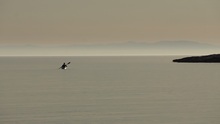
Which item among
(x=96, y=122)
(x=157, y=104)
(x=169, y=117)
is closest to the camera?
(x=96, y=122)

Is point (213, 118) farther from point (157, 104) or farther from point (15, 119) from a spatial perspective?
point (15, 119)

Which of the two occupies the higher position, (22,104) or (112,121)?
(22,104)

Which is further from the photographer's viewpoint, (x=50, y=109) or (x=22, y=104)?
(x=22, y=104)

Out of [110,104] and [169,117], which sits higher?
[110,104]

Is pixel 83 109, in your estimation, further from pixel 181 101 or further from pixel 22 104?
pixel 181 101

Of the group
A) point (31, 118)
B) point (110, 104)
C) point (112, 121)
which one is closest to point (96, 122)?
point (112, 121)

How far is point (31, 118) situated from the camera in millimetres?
37656

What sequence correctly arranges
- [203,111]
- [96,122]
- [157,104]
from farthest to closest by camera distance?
[157,104] < [203,111] < [96,122]

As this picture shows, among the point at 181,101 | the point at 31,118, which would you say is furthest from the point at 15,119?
the point at 181,101

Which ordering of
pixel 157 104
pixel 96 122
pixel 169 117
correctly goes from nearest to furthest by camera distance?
pixel 96 122 < pixel 169 117 < pixel 157 104

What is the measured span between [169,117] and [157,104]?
903 cm

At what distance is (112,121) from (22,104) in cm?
1359

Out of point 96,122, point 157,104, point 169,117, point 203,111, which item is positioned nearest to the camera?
point 96,122

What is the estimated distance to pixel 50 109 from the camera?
42.9 m
